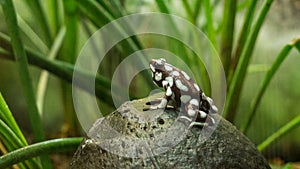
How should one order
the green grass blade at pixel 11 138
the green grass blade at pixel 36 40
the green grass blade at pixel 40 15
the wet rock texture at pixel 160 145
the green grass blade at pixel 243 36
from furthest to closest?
the green grass blade at pixel 36 40
the green grass blade at pixel 40 15
the green grass blade at pixel 243 36
the green grass blade at pixel 11 138
the wet rock texture at pixel 160 145

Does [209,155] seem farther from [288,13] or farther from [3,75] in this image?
[3,75]

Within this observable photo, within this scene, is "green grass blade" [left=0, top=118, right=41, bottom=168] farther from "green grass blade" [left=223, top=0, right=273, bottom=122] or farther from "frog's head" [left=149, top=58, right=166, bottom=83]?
"green grass blade" [left=223, top=0, right=273, bottom=122]

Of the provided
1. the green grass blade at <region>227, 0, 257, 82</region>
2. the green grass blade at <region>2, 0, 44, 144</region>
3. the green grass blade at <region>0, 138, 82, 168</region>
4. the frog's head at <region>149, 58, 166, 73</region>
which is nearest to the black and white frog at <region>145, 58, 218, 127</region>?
the frog's head at <region>149, 58, 166, 73</region>

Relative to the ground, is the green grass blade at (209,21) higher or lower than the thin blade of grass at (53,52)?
higher

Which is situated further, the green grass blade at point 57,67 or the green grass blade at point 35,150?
the green grass blade at point 57,67

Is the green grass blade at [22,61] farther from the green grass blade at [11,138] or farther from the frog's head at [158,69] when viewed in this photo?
the frog's head at [158,69]

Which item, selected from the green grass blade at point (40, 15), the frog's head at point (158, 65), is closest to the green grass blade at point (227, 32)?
the frog's head at point (158, 65)

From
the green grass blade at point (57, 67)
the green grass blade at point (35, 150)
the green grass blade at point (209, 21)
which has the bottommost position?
the green grass blade at point (35, 150)

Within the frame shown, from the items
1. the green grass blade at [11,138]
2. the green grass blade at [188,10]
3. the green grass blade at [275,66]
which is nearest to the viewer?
the green grass blade at [11,138]
